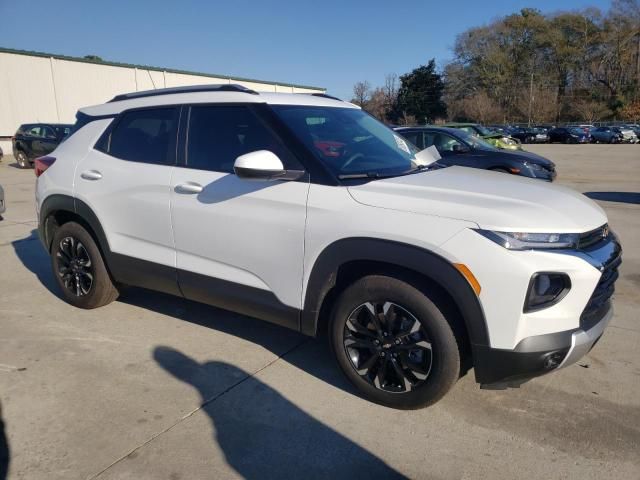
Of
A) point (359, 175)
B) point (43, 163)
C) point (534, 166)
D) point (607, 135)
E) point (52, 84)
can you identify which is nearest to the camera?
point (359, 175)

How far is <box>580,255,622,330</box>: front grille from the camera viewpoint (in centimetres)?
258

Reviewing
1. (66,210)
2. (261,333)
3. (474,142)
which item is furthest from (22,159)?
(261,333)

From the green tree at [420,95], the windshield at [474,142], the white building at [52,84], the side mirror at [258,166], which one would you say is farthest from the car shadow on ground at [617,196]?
the green tree at [420,95]

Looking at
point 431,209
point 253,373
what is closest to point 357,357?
point 253,373

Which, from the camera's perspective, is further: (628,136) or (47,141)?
(628,136)

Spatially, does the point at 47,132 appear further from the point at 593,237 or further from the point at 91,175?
the point at 593,237

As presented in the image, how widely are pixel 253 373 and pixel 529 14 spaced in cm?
9098

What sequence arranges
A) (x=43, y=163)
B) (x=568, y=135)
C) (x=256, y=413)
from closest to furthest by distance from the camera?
(x=256, y=413)
(x=43, y=163)
(x=568, y=135)

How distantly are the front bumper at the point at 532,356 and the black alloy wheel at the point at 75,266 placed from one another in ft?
10.8

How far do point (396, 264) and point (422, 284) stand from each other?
0.61ft

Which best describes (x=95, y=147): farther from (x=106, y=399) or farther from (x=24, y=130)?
(x=24, y=130)

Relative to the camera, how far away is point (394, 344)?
2832 millimetres

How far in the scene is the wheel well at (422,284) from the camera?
2701 mm

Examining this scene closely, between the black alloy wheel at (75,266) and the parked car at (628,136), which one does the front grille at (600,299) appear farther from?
the parked car at (628,136)
